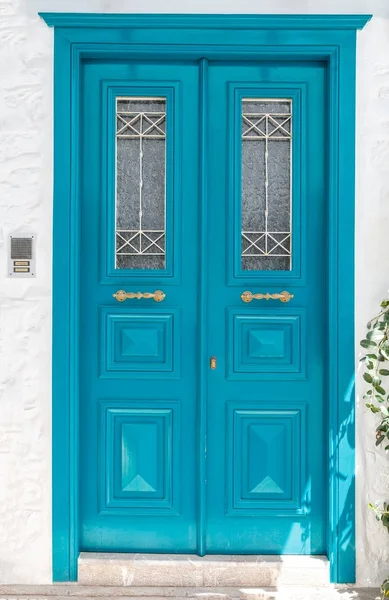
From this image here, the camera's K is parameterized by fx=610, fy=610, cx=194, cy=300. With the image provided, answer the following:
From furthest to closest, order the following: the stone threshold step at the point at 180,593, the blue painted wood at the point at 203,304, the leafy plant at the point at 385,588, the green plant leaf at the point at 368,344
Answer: the blue painted wood at the point at 203,304
the stone threshold step at the point at 180,593
the leafy plant at the point at 385,588
the green plant leaf at the point at 368,344

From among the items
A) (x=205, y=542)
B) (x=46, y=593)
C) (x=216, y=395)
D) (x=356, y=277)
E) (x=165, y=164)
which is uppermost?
(x=165, y=164)

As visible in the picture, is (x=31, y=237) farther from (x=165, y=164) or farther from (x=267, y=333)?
(x=267, y=333)

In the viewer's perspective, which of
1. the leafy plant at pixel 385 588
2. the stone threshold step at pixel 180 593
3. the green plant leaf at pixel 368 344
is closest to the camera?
the green plant leaf at pixel 368 344

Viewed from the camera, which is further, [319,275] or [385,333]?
[319,275]

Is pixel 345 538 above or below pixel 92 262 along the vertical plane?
below

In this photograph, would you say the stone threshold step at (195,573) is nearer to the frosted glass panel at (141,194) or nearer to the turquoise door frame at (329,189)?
the turquoise door frame at (329,189)

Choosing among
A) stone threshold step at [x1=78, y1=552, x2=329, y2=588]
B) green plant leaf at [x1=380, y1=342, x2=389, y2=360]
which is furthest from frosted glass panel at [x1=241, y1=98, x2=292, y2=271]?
stone threshold step at [x1=78, y1=552, x2=329, y2=588]

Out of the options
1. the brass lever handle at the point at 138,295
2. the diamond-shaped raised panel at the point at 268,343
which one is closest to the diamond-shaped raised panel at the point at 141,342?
the brass lever handle at the point at 138,295

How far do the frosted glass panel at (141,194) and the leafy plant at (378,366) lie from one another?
1.04m

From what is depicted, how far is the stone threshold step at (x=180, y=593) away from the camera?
2.80 meters

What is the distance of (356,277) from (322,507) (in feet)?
3.69

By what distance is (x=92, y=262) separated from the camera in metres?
2.95

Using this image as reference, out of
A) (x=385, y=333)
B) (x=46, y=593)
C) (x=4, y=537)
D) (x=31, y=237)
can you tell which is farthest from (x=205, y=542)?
(x=31, y=237)

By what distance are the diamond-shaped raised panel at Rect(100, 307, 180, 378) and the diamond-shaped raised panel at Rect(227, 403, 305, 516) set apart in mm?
398
